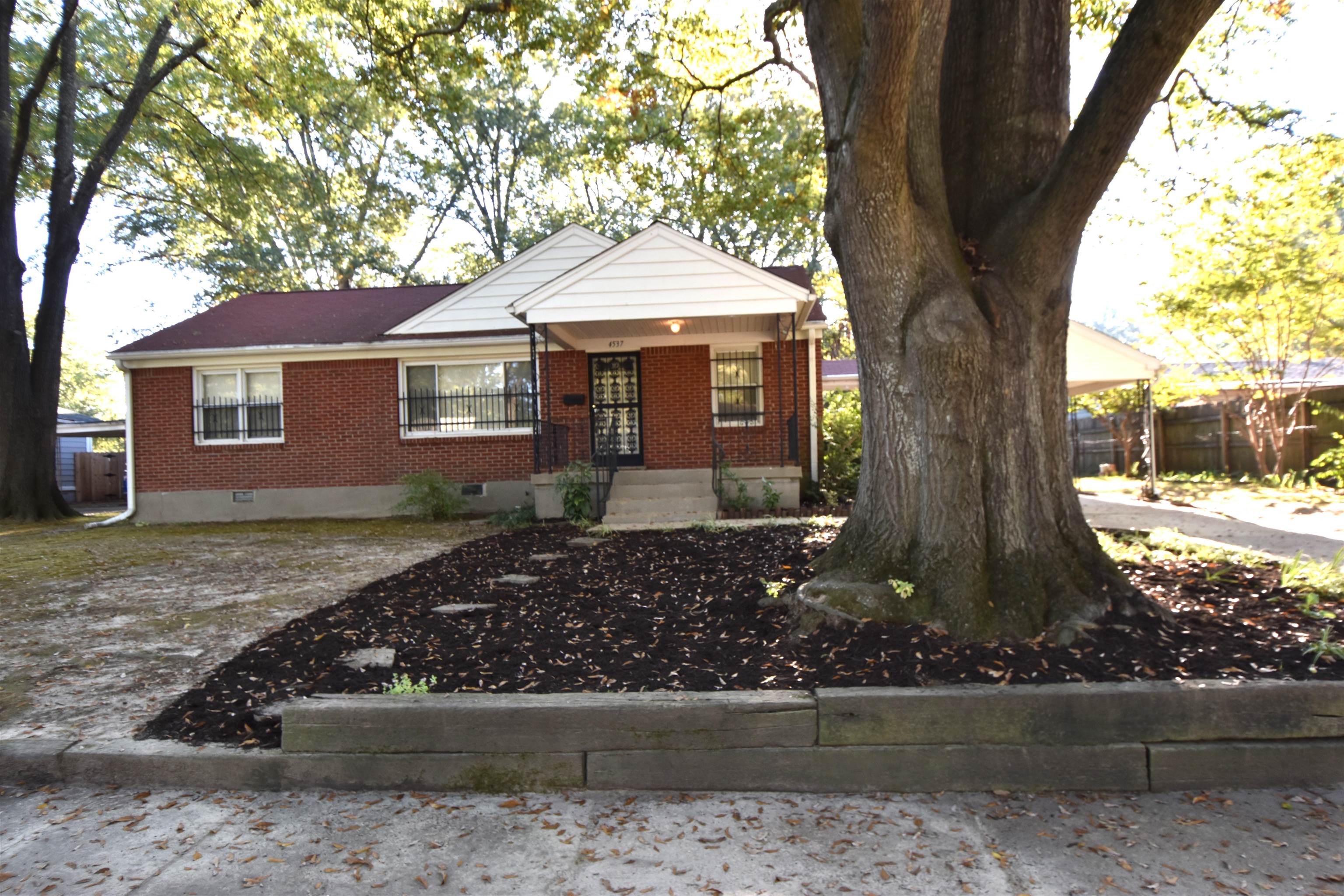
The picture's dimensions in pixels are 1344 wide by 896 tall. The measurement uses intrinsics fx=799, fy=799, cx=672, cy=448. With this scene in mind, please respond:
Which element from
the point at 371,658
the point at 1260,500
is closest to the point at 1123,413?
the point at 1260,500

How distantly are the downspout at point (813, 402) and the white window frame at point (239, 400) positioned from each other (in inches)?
372

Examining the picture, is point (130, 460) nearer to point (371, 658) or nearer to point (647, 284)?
point (647, 284)

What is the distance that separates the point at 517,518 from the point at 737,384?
4.57 m

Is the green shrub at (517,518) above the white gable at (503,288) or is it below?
below

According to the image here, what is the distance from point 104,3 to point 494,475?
40.9 ft

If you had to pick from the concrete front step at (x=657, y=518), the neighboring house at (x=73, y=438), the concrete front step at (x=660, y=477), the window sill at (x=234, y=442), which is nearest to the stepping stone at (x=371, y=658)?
the concrete front step at (x=657, y=518)

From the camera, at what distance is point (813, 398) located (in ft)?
44.5

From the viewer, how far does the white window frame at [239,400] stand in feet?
47.8

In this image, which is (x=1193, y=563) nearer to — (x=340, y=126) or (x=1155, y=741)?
(x=1155, y=741)

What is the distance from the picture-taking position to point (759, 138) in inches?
482

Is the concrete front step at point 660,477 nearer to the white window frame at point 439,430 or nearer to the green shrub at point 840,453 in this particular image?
the green shrub at point 840,453

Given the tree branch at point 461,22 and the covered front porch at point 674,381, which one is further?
the covered front porch at point 674,381

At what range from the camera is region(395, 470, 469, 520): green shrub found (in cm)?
1320

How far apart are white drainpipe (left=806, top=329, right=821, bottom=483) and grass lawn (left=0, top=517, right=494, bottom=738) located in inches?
213
